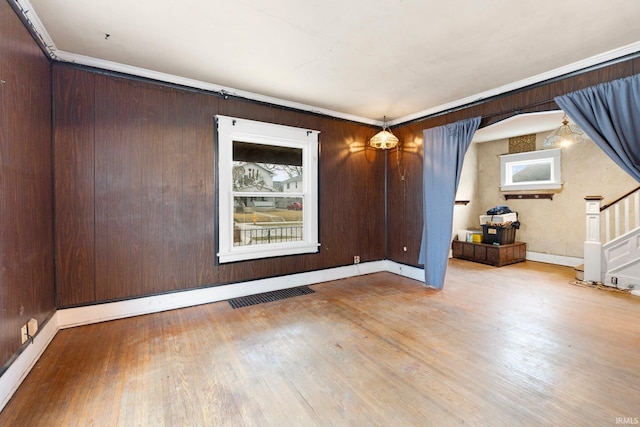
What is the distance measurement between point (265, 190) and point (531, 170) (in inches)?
219

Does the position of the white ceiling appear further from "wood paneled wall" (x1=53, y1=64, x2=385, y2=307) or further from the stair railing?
the stair railing

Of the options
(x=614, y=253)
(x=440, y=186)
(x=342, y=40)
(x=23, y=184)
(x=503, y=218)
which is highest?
(x=342, y=40)

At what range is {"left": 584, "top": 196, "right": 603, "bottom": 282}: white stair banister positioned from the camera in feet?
13.8

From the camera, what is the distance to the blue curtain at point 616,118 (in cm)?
240

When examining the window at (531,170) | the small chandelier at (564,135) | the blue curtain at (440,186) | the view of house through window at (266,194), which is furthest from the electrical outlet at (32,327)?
the window at (531,170)

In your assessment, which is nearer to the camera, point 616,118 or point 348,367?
point 348,367

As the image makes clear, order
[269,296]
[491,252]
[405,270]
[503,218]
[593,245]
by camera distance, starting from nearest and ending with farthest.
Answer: [269,296], [593,245], [405,270], [491,252], [503,218]

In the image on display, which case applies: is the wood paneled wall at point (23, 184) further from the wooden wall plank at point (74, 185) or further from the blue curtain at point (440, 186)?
the blue curtain at point (440, 186)

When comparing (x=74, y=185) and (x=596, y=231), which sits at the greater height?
(x=74, y=185)

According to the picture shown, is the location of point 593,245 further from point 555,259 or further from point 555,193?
point 555,193

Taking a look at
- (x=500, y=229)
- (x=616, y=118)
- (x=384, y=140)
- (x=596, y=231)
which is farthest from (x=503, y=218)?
(x=616, y=118)

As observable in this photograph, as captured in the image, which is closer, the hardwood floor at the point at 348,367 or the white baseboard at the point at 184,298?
the hardwood floor at the point at 348,367

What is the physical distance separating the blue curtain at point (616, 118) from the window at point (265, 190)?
9.83ft

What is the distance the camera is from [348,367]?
A: 82.8 inches
